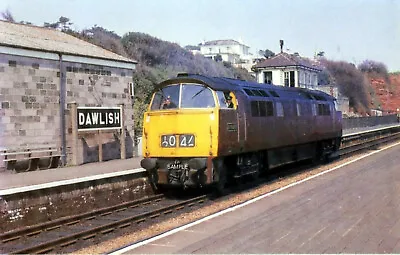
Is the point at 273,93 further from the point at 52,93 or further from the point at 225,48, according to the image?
the point at 225,48

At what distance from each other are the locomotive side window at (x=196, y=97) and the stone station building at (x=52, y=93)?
581cm

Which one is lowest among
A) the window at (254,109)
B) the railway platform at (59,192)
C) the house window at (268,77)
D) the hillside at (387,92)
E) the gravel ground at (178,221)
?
the gravel ground at (178,221)

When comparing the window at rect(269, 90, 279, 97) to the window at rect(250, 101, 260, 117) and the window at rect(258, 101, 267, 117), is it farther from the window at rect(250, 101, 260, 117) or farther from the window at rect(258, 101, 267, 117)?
the window at rect(250, 101, 260, 117)

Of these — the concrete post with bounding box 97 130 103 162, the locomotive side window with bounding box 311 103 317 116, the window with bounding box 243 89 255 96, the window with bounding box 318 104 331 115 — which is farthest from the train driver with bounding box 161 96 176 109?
the window with bounding box 318 104 331 115

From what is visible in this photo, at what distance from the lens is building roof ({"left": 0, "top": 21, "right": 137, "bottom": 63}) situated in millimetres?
16688

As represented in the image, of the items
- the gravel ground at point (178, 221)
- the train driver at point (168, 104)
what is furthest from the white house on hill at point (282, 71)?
the train driver at point (168, 104)

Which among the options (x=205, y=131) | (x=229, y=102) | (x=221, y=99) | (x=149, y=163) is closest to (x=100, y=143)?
(x=149, y=163)

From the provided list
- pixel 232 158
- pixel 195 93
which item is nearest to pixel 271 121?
Answer: pixel 232 158

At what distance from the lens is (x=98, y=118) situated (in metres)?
18.7

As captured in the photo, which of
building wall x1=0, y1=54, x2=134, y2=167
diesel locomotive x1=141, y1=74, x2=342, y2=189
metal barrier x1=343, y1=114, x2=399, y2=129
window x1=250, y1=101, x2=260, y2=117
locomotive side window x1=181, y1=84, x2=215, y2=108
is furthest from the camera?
metal barrier x1=343, y1=114, x2=399, y2=129

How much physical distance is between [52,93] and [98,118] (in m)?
2.05

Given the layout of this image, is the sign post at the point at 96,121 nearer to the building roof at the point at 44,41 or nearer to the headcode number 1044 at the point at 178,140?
the building roof at the point at 44,41

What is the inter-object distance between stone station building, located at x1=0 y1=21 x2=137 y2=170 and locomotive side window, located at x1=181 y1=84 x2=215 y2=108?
19.1 feet

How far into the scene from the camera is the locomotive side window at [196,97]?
1298cm
